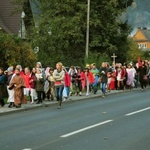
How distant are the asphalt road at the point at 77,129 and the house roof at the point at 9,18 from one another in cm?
3239

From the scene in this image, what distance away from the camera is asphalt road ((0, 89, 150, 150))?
11383 millimetres

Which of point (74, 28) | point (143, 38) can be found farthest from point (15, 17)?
point (143, 38)

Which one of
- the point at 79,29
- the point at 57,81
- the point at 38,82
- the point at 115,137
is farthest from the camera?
the point at 79,29

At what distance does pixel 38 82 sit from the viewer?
23.4 meters

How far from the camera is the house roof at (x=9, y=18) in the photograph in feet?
172

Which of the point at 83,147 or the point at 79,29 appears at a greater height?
the point at 79,29

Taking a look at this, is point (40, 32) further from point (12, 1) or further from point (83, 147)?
point (83, 147)

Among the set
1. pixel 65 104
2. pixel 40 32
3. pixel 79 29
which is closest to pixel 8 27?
pixel 40 32

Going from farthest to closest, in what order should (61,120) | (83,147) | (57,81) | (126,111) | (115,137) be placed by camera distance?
(57,81) < (126,111) < (61,120) < (115,137) < (83,147)

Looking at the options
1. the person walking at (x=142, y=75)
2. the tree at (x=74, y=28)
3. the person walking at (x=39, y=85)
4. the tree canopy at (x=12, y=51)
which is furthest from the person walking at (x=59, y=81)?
the tree at (x=74, y=28)

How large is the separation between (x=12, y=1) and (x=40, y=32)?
6.50 meters

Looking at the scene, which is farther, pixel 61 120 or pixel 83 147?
pixel 61 120

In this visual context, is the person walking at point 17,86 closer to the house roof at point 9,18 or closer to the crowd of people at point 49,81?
the crowd of people at point 49,81

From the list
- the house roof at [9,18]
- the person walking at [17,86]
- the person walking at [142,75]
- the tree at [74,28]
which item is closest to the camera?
the person walking at [17,86]
